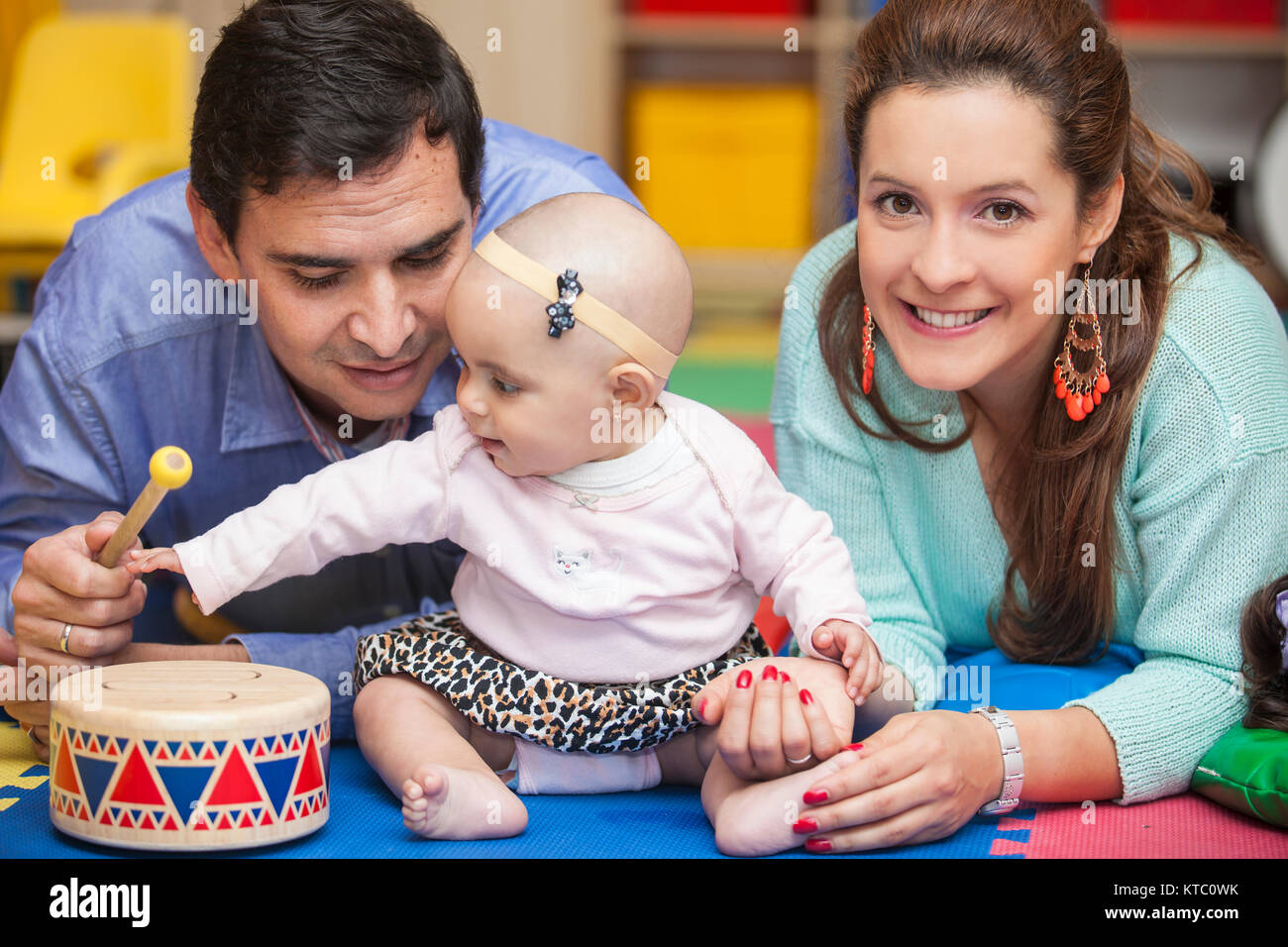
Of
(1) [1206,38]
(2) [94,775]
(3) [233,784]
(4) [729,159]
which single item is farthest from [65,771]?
(1) [1206,38]

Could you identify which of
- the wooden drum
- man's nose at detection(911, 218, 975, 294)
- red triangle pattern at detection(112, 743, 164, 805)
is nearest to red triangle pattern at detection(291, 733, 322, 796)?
the wooden drum

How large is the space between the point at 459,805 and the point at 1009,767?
471 mm

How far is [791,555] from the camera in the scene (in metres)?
1.26

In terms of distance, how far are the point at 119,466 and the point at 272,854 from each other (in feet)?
1.97

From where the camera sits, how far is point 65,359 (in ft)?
5.03

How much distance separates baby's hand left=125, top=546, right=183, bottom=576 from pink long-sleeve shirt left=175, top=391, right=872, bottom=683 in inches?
2.9

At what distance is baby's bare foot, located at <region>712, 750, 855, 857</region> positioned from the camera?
114 cm

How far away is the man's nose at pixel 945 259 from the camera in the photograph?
129 cm

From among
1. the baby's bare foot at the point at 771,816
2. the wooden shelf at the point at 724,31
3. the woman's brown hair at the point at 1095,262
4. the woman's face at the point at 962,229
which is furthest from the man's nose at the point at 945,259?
the wooden shelf at the point at 724,31

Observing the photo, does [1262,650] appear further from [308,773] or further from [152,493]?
[152,493]

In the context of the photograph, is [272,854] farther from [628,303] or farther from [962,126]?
[962,126]

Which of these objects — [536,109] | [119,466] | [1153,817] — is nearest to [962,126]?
[1153,817]

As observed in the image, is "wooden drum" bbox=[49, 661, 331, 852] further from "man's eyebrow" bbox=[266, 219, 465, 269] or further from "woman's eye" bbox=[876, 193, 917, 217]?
"woman's eye" bbox=[876, 193, 917, 217]
